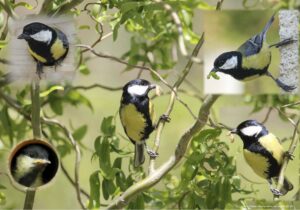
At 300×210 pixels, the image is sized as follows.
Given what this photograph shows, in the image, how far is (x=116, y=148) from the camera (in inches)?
53.1

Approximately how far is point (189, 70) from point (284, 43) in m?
0.16

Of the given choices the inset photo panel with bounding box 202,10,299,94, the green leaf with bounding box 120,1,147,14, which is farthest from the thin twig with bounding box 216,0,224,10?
the green leaf with bounding box 120,1,147,14

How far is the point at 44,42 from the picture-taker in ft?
4.22

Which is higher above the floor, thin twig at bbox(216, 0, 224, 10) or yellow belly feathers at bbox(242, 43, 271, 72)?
thin twig at bbox(216, 0, 224, 10)

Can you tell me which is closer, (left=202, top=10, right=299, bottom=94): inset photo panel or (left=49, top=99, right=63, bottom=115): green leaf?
(left=202, top=10, right=299, bottom=94): inset photo panel

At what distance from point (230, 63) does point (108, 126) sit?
0.22 meters

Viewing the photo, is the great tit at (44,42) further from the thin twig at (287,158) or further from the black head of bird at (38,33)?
the thin twig at (287,158)

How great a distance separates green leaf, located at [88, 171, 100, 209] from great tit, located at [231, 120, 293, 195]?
0.79ft

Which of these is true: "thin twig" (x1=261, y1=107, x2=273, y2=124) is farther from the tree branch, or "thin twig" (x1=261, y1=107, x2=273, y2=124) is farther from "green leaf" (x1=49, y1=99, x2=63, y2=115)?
"green leaf" (x1=49, y1=99, x2=63, y2=115)

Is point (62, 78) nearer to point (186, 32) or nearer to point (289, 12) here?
point (186, 32)

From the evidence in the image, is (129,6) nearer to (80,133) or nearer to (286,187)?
(80,133)

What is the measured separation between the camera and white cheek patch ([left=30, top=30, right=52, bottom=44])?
4.21ft

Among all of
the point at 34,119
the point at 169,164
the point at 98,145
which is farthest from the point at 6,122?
the point at 169,164

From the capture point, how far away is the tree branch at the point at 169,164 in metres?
1.33
